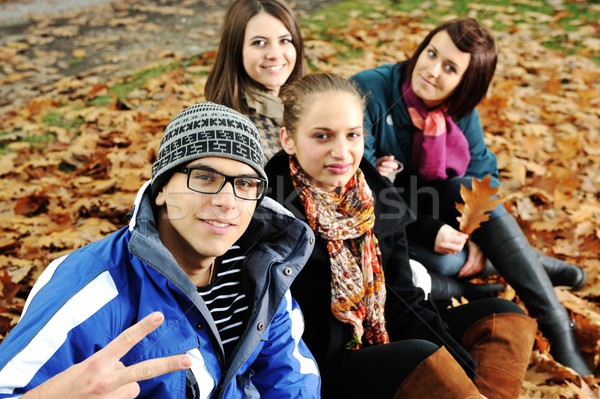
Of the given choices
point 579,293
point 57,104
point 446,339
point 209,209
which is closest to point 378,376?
point 446,339

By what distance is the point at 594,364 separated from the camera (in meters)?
2.90

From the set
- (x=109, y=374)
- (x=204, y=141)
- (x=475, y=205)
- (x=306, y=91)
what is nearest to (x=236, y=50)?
(x=306, y=91)

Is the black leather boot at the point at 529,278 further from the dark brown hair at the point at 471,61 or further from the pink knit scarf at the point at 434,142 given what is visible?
the dark brown hair at the point at 471,61

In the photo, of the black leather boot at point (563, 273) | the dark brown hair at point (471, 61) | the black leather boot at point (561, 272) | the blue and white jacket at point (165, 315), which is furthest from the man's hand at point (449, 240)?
the blue and white jacket at point (165, 315)

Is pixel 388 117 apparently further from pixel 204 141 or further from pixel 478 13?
pixel 478 13

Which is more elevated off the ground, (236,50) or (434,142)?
(236,50)

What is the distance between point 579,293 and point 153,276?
290cm

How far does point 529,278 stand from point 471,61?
1362mm

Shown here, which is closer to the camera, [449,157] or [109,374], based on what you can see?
[109,374]

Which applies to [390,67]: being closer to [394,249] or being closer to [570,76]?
[394,249]

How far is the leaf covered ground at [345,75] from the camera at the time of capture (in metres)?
3.25

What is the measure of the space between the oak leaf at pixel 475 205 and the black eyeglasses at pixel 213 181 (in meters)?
1.70

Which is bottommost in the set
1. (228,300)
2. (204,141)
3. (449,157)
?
(228,300)

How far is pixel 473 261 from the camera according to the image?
3.30 m
